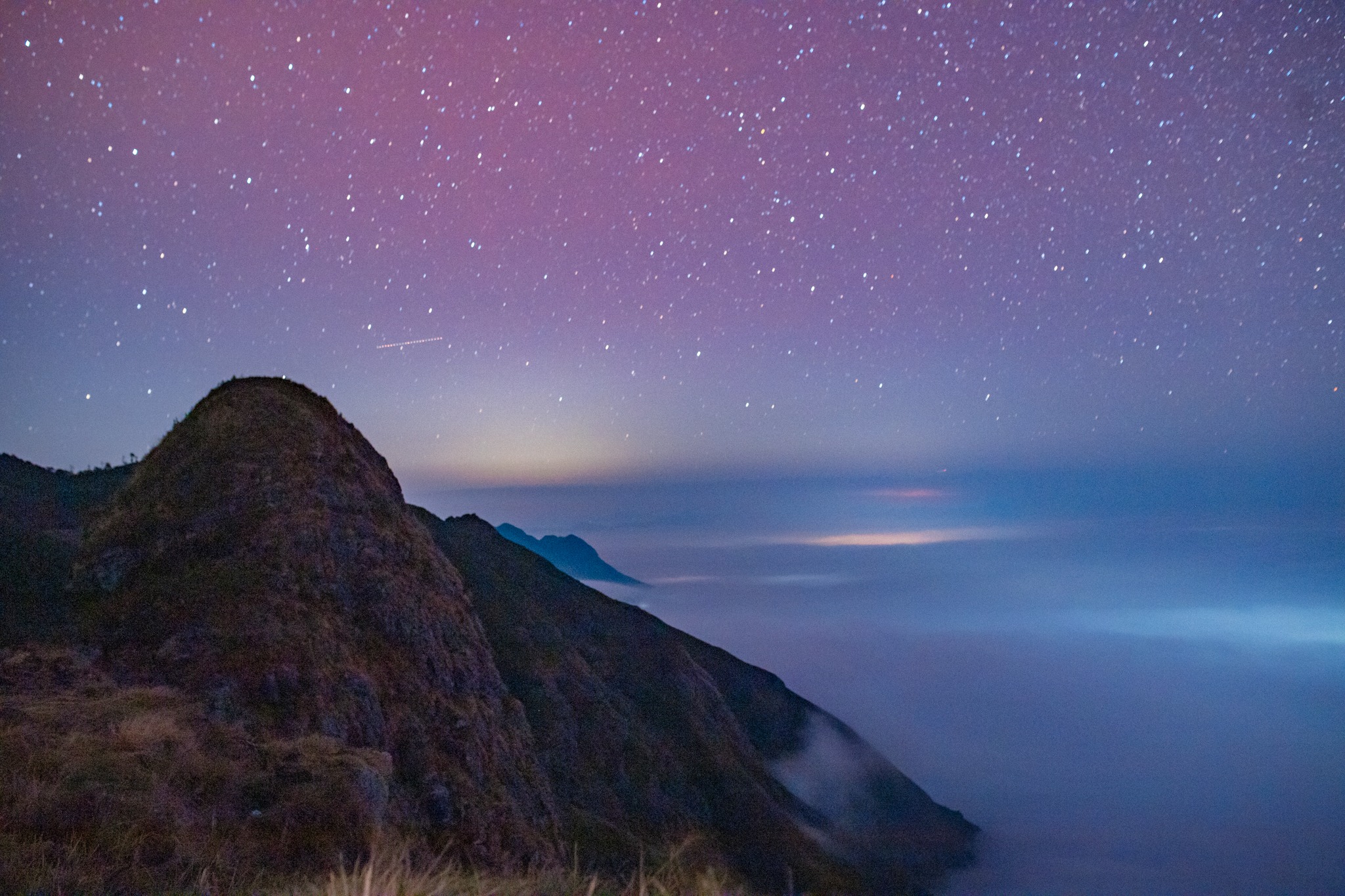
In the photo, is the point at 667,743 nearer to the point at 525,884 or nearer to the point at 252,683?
the point at 252,683

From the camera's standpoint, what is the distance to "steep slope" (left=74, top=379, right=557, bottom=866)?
45.6ft

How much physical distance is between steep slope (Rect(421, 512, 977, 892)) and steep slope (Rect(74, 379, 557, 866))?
52.1 ft

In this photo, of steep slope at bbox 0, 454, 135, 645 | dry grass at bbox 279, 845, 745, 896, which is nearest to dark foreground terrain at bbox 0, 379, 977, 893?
steep slope at bbox 0, 454, 135, 645

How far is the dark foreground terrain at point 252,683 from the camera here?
6434mm

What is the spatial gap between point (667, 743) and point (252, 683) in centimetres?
5280

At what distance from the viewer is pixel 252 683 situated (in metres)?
13.6

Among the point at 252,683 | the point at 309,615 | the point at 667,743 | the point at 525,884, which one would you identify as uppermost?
the point at 309,615

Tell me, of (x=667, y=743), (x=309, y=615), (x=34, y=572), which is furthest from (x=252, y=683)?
(x=667, y=743)

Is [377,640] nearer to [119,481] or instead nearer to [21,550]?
[21,550]

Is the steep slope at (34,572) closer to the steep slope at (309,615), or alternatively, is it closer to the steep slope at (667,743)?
the steep slope at (309,615)

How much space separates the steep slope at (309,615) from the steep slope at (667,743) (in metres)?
15.9

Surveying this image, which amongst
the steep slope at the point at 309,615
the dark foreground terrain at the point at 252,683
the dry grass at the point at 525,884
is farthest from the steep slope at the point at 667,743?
the dry grass at the point at 525,884

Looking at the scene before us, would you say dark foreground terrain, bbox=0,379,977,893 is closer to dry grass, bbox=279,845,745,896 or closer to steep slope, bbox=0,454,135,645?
steep slope, bbox=0,454,135,645

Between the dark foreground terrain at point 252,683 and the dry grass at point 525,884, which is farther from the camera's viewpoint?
the dark foreground terrain at point 252,683
